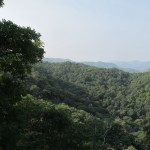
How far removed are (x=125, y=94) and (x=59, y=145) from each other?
350 feet

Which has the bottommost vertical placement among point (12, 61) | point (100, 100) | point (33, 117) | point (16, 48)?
point (100, 100)

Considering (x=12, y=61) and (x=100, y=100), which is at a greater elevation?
(x=12, y=61)

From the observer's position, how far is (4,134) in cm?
920

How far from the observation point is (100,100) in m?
121

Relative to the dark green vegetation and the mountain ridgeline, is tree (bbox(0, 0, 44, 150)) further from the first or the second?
the mountain ridgeline

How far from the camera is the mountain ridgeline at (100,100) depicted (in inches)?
1527

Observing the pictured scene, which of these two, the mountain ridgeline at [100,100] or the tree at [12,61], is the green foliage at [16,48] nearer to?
the tree at [12,61]

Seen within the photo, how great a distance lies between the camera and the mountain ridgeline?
127 feet

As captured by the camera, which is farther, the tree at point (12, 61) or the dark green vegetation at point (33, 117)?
the dark green vegetation at point (33, 117)

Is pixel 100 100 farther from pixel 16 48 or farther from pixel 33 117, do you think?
pixel 16 48

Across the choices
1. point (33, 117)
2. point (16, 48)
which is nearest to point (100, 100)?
point (33, 117)

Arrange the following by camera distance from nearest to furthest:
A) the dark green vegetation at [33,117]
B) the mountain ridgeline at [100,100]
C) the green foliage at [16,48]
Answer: the green foliage at [16,48] → the dark green vegetation at [33,117] → the mountain ridgeline at [100,100]

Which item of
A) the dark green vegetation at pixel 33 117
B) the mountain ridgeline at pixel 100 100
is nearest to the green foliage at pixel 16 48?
the dark green vegetation at pixel 33 117

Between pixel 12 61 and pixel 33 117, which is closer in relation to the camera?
pixel 12 61
